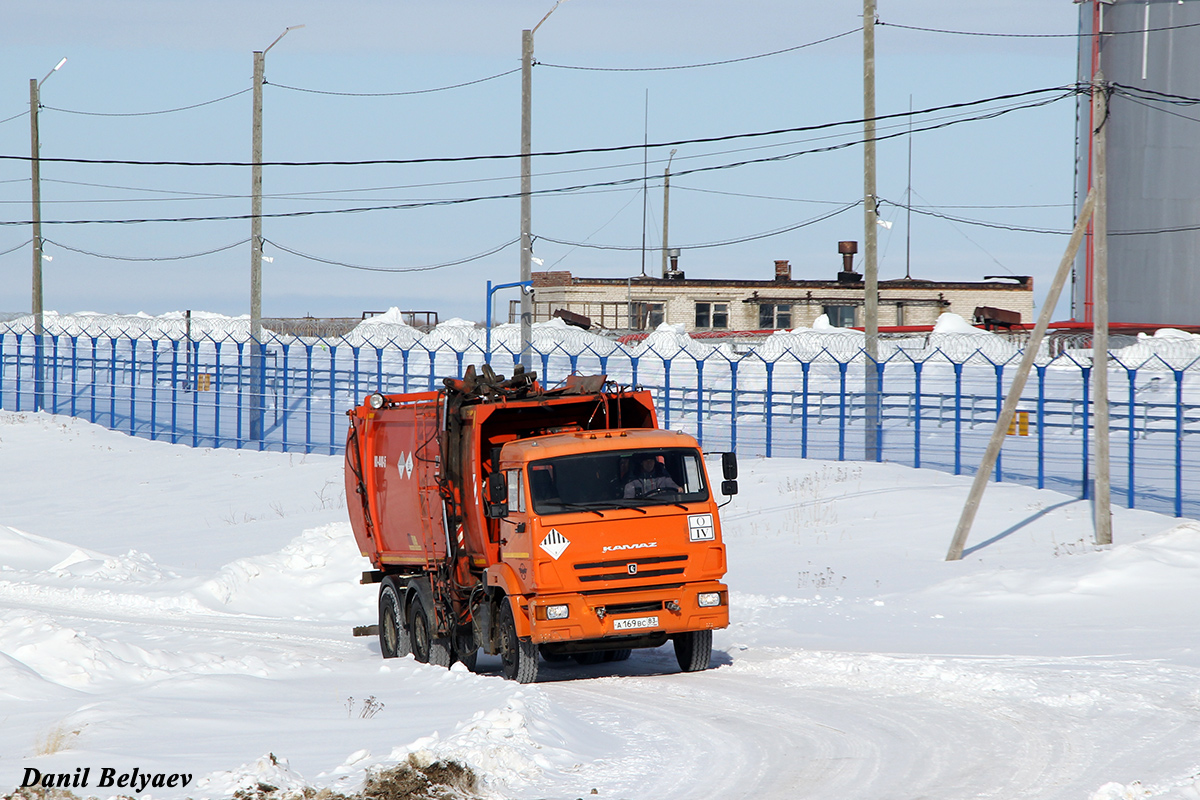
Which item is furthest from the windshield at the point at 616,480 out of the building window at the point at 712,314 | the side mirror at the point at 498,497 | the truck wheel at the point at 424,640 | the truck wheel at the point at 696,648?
the building window at the point at 712,314

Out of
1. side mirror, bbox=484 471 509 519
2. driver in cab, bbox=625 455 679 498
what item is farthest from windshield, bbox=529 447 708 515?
side mirror, bbox=484 471 509 519

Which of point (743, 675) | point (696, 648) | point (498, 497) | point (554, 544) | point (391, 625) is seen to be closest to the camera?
point (554, 544)

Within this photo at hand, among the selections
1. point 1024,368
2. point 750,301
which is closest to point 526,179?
point 1024,368

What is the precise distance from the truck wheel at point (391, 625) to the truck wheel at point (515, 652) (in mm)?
2248

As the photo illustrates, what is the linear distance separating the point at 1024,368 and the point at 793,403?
32.6 feet

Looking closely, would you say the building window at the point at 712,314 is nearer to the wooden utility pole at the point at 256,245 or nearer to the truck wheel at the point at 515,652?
the wooden utility pole at the point at 256,245

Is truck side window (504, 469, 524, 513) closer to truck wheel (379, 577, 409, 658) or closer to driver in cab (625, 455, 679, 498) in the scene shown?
driver in cab (625, 455, 679, 498)

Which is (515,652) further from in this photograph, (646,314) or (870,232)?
(646,314)

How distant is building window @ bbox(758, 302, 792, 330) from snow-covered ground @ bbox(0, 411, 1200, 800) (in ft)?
133

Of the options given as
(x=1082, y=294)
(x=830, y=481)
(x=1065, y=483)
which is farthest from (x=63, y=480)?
(x=1082, y=294)

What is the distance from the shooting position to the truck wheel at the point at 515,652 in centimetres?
1194

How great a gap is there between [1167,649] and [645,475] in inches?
217

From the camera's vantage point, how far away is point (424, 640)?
13.9 meters

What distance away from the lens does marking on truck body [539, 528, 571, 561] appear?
11.5m
